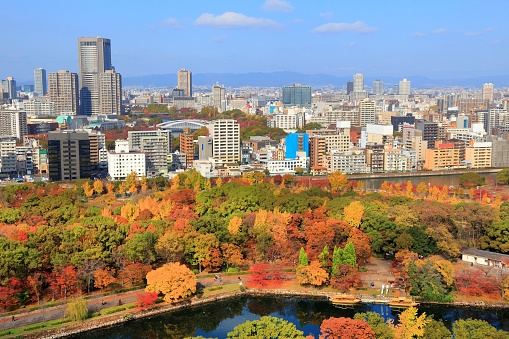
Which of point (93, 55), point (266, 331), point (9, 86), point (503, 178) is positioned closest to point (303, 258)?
point (266, 331)

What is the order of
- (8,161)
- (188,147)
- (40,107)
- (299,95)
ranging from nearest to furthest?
(8,161) < (188,147) < (40,107) < (299,95)

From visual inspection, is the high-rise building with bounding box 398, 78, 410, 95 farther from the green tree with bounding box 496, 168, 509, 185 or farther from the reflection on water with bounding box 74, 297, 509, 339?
the reflection on water with bounding box 74, 297, 509, 339

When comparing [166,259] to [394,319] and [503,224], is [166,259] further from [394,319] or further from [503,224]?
[503,224]

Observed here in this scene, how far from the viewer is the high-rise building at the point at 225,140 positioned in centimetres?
2939

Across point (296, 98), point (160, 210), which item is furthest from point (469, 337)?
point (296, 98)

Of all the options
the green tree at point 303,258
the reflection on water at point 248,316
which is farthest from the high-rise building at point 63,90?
the reflection on water at point 248,316

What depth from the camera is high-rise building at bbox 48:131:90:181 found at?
80.4 ft

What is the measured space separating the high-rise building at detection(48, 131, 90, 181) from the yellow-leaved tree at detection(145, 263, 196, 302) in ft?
48.2

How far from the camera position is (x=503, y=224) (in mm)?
13820

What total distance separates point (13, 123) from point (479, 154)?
28432mm

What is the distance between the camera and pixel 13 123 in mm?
38438

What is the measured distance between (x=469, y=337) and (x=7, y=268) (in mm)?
7954

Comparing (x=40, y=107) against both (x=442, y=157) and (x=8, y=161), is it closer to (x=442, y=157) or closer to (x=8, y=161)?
(x=8, y=161)

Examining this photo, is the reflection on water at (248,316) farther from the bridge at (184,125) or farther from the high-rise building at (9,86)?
the high-rise building at (9,86)
